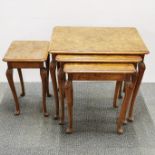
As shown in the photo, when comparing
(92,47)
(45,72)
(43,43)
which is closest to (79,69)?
(92,47)

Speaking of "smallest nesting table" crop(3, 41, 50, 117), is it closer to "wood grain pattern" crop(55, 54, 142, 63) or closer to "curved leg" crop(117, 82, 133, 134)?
"wood grain pattern" crop(55, 54, 142, 63)

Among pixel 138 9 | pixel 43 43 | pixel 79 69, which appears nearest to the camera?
pixel 79 69

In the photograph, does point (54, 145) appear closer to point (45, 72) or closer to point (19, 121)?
point (19, 121)

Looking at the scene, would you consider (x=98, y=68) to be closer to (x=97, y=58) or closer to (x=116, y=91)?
(x=97, y=58)

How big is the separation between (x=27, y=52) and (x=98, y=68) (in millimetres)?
585

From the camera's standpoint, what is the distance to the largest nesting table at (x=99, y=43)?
1702 mm

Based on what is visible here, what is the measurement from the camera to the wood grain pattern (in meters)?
1.68

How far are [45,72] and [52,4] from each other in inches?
24.8

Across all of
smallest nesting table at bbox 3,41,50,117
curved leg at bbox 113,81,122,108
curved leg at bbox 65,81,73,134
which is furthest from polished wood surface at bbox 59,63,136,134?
curved leg at bbox 113,81,122,108

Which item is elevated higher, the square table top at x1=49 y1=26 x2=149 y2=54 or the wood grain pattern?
the square table top at x1=49 y1=26 x2=149 y2=54

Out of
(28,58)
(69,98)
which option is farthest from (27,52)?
(69,98)

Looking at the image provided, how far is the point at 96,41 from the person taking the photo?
1.83m

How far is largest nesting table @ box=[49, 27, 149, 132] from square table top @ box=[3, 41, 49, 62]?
15 centimetres

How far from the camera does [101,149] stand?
1.86 metres
